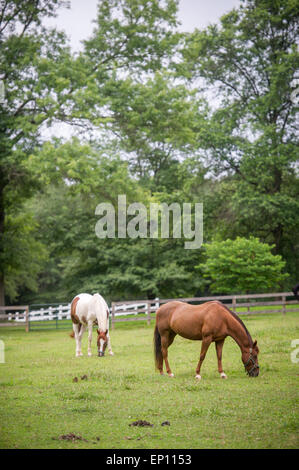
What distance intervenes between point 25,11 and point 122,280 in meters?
13.7

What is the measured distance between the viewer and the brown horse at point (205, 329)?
9.38m

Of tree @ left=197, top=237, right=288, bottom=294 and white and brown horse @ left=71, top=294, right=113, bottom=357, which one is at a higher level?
tree @ left=197, top=237, right=288, bottom=294

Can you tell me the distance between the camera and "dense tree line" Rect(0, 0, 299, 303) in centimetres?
2214

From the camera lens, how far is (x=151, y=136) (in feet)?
79.8

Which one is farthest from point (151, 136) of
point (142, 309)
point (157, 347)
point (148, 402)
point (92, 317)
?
point (148, 402)

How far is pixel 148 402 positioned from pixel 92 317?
6.02 meters

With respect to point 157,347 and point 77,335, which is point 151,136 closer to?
point 77,335

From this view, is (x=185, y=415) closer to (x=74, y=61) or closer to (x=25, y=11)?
(x=74, y=61)

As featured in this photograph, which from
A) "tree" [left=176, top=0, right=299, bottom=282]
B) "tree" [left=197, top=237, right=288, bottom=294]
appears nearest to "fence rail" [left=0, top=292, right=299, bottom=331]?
"tree" [left=197, top=237, right=288, bottom=294]

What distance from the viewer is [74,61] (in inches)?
890

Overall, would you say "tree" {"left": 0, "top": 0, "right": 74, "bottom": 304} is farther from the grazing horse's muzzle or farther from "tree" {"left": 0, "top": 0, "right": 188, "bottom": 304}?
the grazing horse's muzzle

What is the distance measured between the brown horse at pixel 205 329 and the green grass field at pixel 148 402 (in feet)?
1.31

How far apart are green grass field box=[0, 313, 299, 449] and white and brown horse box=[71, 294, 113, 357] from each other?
1.50 feet
